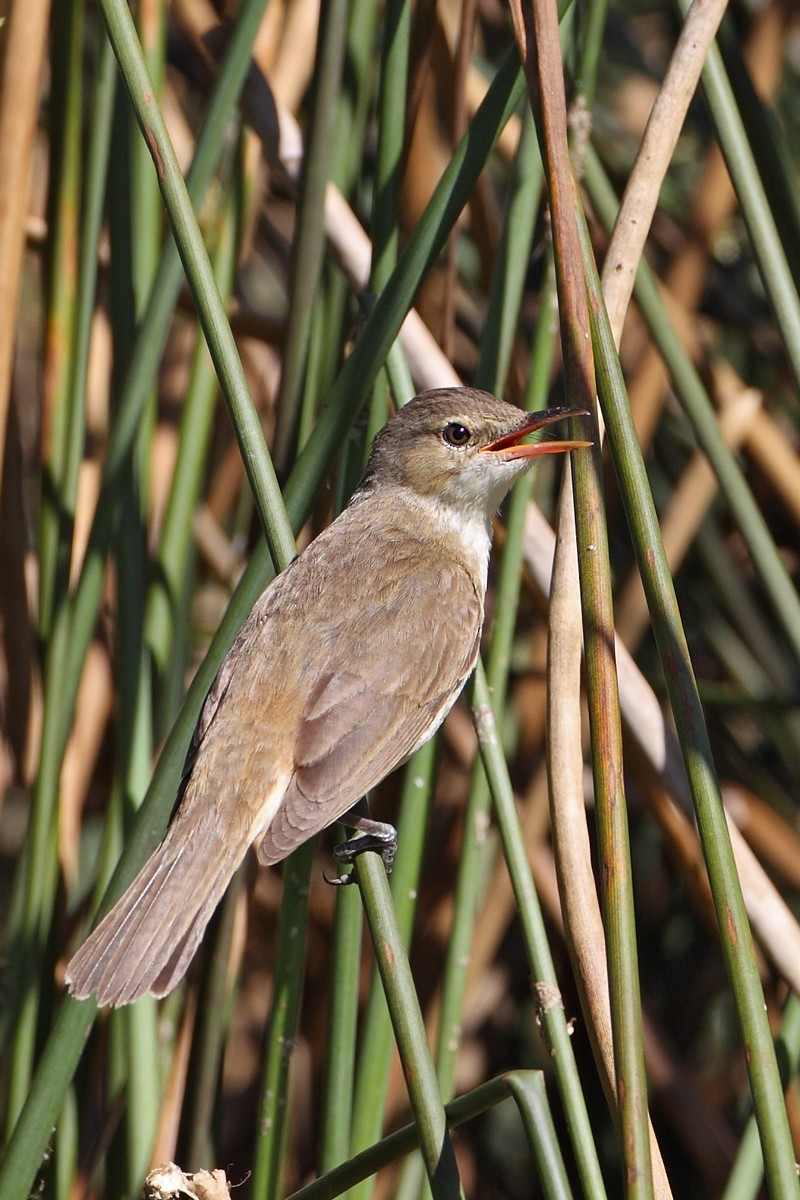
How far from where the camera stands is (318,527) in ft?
9.02

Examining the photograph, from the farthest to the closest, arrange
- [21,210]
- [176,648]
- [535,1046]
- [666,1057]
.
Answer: [535,1046] < [666,1057] < [176,648] < [21,210]

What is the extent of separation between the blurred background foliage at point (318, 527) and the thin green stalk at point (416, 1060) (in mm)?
268

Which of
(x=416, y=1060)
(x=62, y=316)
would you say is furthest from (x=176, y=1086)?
(x=62, y=316)

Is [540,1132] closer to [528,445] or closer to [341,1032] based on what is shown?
[341,1032]

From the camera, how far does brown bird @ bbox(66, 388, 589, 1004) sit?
6.47 feet

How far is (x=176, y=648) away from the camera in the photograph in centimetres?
256

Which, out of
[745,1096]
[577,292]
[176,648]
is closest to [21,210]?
[176,648]

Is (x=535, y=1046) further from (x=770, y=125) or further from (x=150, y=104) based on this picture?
(x=150, y=104)

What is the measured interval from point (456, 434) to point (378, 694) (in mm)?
612

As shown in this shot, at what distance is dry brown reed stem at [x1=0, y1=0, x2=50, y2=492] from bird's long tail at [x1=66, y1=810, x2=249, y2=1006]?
85 cm

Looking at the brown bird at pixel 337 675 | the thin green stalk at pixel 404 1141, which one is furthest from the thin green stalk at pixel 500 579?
the thin green stalk at pixel 404 1141

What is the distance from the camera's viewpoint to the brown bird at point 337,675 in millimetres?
1972

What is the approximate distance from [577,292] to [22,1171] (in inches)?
52.4

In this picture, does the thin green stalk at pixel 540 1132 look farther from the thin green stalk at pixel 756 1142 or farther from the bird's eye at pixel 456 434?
the bird's eye at pixel 456 434
